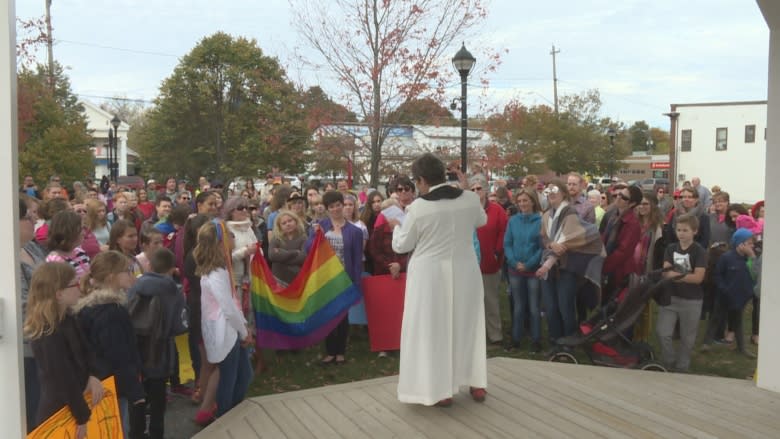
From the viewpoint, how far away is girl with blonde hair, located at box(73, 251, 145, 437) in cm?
425

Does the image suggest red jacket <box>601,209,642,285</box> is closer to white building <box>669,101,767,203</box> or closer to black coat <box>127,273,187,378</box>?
black coat <box>127,273,187,378</box>

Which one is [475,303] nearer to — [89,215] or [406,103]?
[89,215]

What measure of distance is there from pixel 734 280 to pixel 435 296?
509cm

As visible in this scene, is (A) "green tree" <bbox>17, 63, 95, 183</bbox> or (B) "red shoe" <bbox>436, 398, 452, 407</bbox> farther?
(A) "green tree" <bbox>17, 63, 95, 183</bbox>

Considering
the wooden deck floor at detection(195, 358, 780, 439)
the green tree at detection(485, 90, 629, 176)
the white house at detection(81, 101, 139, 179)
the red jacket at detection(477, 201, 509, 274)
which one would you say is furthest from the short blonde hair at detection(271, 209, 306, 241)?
the white house at detection(81, 101, 139, 179)

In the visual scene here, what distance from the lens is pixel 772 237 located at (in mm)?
5938

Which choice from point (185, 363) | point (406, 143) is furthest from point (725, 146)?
point (185, 363)

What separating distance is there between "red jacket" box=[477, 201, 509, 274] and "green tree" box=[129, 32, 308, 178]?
33413 mm

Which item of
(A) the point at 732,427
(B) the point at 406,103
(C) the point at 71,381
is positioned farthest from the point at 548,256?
(B) the point at 406,103

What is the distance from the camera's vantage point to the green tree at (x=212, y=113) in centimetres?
4156

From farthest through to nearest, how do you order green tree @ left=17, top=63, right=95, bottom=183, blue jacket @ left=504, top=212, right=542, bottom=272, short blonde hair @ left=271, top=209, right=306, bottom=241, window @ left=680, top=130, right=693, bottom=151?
window @ left=680, top=130, right=693, bottom=151 < green tree @ left=17, top=63, right=95, bottom=183 < blue jacket @ left=504, top=212, right=542, bottom=272 < short blonde hair @ left=271, top=209, right=306, bottom=241

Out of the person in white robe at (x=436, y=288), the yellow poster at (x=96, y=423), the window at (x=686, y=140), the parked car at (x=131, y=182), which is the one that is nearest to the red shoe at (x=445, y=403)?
the person in white robe at (x=436, y=288)

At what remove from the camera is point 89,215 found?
838 centimetres

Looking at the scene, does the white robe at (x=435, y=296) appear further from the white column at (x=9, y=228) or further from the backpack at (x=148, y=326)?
the white column at (x=9, y=228)
